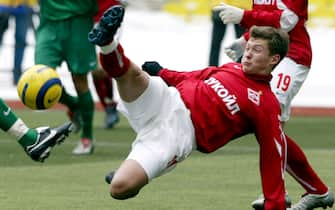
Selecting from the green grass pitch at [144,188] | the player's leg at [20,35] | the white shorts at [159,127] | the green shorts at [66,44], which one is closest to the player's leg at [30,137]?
the green grass pitch at [144,188]

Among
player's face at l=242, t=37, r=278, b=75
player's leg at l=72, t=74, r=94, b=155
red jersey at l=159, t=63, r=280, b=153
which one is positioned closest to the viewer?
red jersey at l=159, t=63, r=280, b=153

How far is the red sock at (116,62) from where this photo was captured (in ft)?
28.3

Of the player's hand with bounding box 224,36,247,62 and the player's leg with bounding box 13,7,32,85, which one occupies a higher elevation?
the player's hand with bounding box 224,36,247,62

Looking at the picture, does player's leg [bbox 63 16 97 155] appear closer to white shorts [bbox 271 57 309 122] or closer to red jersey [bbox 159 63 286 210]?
white shorts [bbox 271 57 309 122]

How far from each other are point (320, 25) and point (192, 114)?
23.9m

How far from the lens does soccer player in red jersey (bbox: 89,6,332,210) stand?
29.0 feet

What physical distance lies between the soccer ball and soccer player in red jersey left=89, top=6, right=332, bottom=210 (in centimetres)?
239

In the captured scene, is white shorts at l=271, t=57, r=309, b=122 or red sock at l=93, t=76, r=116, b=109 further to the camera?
red sock at l=93, t=76, r=116, b=109

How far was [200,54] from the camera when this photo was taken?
28.6 metres

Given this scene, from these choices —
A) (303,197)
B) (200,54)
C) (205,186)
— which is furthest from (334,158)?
(200,54)

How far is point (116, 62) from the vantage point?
8656 mm

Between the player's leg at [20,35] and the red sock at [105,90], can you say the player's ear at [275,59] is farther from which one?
the player's leg at [20,35]

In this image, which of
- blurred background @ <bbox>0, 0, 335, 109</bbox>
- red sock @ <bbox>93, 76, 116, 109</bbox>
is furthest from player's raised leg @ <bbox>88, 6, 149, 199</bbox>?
blurred background @ <bbox>0, 0, 335, 109</bbox>

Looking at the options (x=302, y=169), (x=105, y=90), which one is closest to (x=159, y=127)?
(x=302, y=169)
